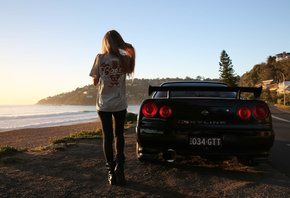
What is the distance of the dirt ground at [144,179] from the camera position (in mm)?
2383

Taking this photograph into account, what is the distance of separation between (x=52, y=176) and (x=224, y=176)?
2481 millimetres

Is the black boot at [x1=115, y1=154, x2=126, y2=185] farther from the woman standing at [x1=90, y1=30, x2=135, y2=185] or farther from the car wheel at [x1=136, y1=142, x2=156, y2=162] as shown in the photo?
the car wheel at [x1=136, y1=142, x2=156, y2=162]

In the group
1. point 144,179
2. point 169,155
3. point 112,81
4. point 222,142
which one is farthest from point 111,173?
point 222,142

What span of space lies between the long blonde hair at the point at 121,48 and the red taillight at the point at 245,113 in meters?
1.55

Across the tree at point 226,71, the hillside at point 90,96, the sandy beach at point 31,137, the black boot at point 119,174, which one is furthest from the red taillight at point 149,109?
the hillside at point 90,96

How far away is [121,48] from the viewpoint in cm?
271

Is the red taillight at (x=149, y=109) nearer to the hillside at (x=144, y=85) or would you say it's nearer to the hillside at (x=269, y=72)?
the hillside at (x=144, y=85)

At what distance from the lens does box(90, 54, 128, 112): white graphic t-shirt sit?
2.62 m

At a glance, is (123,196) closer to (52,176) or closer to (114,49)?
(52,176)

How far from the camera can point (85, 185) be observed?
2639 millimetres

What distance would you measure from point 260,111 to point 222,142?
685mm

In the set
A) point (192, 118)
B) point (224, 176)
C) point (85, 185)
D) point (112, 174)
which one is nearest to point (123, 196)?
point (112, 174)

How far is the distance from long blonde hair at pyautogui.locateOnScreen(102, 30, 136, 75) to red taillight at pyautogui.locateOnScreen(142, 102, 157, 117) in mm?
531

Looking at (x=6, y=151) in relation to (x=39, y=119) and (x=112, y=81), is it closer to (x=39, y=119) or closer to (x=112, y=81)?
(x=112, y=81)
